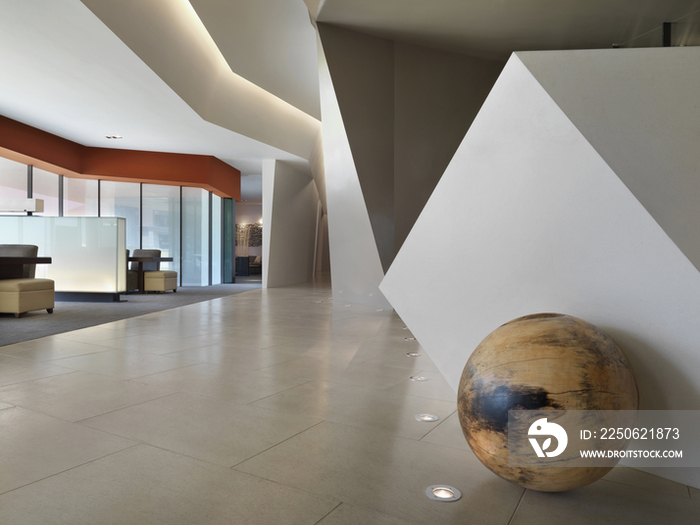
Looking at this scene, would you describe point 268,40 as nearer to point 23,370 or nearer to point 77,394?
point 23,370

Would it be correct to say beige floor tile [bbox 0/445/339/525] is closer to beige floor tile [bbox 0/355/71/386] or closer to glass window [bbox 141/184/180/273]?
beige floor tile [bbox 0/355/71/386]

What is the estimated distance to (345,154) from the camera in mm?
7715

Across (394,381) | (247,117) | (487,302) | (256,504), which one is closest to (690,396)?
(487,302)

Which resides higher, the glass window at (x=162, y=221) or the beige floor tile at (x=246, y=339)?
the glass window at (x=162, y=221)

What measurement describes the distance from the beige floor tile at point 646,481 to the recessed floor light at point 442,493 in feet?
2.10

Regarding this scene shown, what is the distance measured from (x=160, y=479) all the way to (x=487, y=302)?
1660 millimetres

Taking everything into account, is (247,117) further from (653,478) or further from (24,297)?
(653,478)

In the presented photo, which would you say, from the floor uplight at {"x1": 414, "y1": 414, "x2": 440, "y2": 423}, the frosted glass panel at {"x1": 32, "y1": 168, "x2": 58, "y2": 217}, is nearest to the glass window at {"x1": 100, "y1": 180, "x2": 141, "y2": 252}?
the frosted glass panel at {"x1": 32, "y1": 168, "x2": 58, "y2": 217}

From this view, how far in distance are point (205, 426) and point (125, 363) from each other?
1.84 m

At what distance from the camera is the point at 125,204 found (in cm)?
1372

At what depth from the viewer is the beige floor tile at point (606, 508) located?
1.57 m

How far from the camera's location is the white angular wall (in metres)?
1.72

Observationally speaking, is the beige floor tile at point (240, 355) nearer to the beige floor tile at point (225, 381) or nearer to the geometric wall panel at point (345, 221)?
the beige floor tile at point (225, 381)

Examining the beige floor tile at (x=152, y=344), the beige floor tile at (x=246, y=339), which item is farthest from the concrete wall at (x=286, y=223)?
the beige floor tile at (x=152, y=344)
